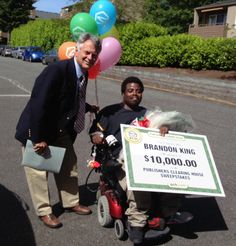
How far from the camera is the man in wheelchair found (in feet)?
12.5

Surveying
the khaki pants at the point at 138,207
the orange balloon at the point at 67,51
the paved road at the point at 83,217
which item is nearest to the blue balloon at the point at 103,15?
the orange balloon at the point at 67,51

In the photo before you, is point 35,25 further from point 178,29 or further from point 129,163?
point 129,163

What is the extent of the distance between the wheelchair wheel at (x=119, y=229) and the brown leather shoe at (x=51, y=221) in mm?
566

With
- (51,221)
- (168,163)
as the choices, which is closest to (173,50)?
(168,163)

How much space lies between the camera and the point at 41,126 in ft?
12.6

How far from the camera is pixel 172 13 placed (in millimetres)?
49781

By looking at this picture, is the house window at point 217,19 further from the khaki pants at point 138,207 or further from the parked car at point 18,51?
the khaki pants at point 138,207

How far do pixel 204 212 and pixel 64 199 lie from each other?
59.4 inches

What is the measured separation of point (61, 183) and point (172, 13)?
1877 inches

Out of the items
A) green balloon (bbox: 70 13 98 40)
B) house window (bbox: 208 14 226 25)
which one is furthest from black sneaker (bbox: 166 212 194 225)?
house window (bbox: 208 14 226 25)

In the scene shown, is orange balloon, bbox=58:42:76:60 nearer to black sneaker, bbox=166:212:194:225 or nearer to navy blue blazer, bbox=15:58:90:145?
navy blue blazer, bbox=15:58:90:145

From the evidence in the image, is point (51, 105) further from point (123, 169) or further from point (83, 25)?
point (83, 25)

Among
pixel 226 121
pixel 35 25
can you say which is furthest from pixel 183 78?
pixel 35 25

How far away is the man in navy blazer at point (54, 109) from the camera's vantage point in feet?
12.5
